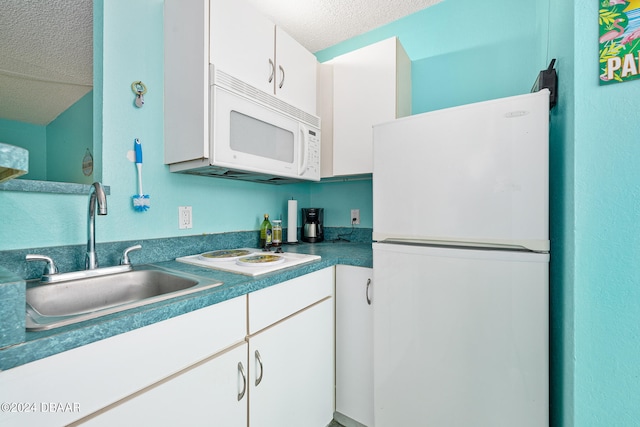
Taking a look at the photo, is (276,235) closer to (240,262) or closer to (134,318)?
(240,262)

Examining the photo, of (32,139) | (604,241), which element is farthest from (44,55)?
(604,241)

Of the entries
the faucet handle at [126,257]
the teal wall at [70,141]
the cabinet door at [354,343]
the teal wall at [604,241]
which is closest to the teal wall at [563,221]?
the teal wall at [604,241]

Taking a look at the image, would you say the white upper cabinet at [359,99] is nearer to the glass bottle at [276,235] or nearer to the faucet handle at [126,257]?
the glass bottle at [276,235]

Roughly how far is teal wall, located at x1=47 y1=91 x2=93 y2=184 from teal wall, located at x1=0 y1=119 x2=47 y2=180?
0.14 meters

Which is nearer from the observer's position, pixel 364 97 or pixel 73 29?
pixel 364 97

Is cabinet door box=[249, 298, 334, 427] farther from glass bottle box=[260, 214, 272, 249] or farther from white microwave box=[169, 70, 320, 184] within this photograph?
white microwave box=[169, 70, 320, 184]

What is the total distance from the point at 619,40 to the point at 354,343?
1.50 meters

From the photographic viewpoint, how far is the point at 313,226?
83.7 inches

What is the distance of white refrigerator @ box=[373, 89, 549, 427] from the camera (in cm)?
95

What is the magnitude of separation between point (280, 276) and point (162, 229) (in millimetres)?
708

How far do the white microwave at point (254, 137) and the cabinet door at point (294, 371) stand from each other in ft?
2.55

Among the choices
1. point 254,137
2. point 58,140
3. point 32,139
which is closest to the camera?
point 254,137

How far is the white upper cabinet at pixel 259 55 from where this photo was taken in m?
1.26

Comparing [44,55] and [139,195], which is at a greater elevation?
[44,55]
